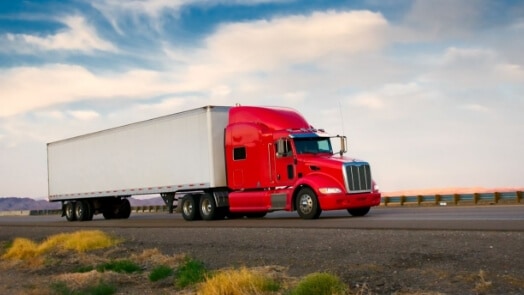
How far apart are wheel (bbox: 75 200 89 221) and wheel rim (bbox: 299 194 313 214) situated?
1694cm

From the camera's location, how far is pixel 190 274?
12641 millimetres

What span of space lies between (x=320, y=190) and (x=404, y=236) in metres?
7.79

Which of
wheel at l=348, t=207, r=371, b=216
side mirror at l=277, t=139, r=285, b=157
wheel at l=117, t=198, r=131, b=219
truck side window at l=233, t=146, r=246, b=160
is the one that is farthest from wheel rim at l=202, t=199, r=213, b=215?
wheel at l=117, t=198, r=131, b=219

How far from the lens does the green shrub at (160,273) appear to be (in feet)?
44.1

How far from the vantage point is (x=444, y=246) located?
1298cm

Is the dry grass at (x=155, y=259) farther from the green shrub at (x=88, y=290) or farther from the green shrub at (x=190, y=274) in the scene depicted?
the green shrub at (x=88, y=290)

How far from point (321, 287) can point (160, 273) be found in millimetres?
4567

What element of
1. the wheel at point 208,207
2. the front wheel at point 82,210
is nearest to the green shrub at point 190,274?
the wheel at point 208,207

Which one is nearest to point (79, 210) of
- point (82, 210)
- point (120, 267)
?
point (82, 210)

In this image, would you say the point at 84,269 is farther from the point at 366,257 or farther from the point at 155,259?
the point at 366,257

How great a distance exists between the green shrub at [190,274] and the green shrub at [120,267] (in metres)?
1.39

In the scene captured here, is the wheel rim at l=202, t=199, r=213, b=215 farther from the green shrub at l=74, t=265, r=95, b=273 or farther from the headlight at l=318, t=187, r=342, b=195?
the green shrub at l=74, t=265, r=95, b=273

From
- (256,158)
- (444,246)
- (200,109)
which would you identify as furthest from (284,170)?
(444,246)

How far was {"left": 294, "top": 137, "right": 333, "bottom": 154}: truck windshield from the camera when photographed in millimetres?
23812
